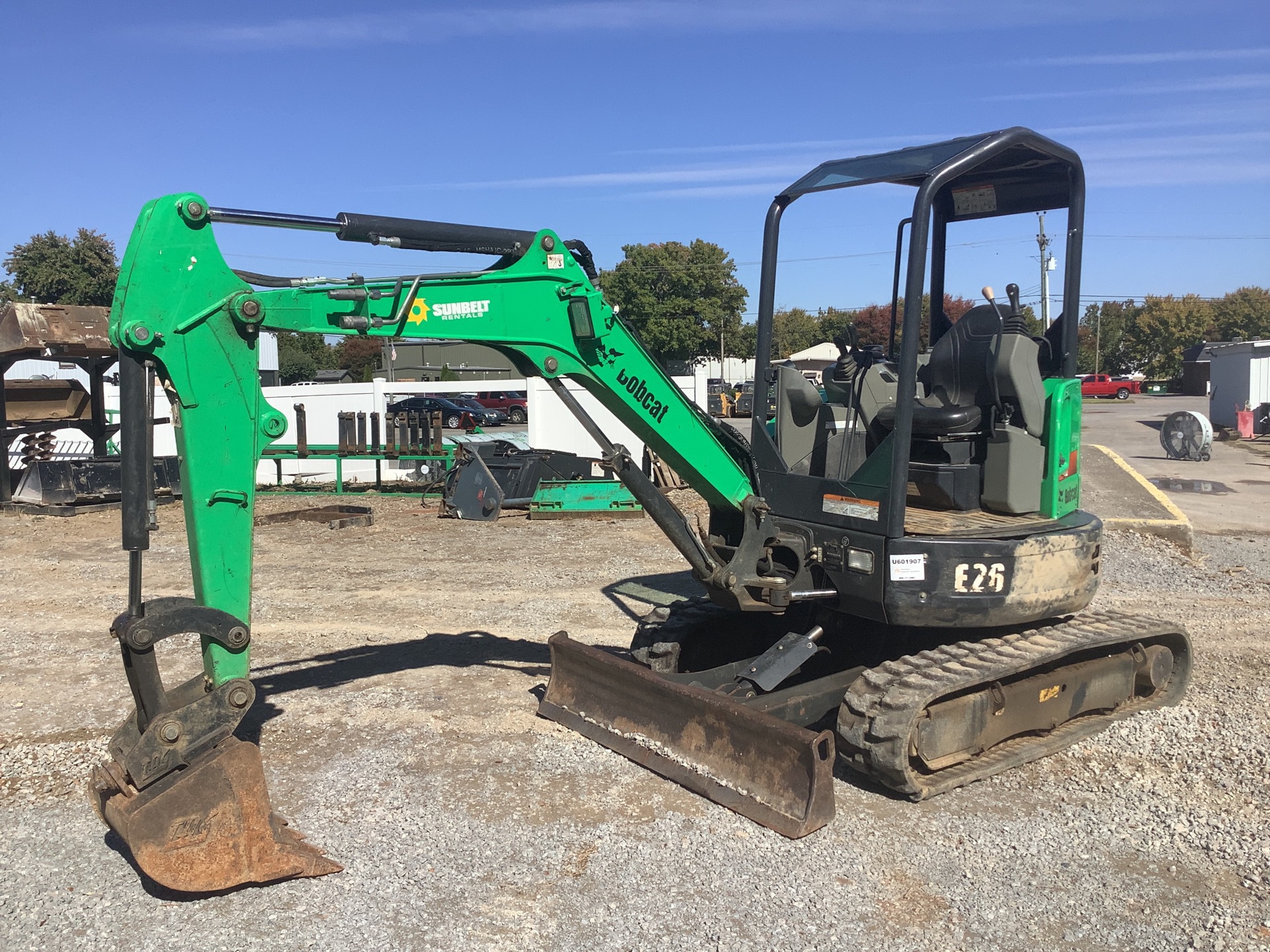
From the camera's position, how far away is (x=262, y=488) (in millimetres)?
19141

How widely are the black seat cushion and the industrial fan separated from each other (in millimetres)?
19922

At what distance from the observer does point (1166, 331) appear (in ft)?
244

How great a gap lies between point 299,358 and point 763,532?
63.7m

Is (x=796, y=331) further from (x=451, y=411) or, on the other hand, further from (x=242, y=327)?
(x=242, y=327)

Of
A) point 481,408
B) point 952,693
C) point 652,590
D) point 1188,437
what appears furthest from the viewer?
point 481,408

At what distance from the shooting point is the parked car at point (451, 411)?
27109mm

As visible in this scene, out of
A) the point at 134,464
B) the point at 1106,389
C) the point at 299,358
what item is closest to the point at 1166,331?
the point at 1106,389

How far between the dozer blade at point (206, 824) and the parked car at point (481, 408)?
2959 cm

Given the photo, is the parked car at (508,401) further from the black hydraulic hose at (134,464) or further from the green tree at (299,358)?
the black hydraulic hose at (134,464)

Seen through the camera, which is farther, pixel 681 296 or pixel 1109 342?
pixel 1109 342

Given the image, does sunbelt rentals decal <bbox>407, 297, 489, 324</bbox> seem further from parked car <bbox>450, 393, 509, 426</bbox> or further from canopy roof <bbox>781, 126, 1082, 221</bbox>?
parked car <bbox>450, 393, 509, 426</bbox>

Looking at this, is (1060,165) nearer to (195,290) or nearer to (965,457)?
(965,457)

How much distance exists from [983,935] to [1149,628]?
2999mm

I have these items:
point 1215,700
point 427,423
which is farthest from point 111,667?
point 427,423
